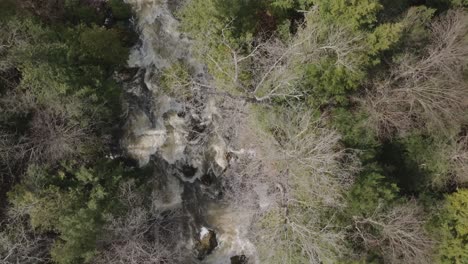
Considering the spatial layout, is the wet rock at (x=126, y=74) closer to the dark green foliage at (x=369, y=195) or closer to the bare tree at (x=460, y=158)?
the dark green foliage at (x=369, y=195)

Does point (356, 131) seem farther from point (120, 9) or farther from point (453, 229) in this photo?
point (120, 9)

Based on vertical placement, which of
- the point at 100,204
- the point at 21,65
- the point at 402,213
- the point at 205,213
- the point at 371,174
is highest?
the point at 21,65

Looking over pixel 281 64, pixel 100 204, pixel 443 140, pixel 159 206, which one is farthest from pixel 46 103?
pixel 443 140

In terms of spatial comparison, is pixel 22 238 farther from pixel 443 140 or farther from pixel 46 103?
pixel 443 140

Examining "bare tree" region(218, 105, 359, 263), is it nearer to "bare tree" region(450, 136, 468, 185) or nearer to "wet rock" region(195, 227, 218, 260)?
"wet rock" region(195, 227, 218, 260)

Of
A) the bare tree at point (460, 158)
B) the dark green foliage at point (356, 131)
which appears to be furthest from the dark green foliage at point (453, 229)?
the dark green foliage at point (356, 131)

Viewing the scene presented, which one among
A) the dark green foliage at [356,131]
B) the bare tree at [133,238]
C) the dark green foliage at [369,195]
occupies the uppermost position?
the dark green foliage at [356,131]

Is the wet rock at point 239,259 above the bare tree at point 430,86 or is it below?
below
